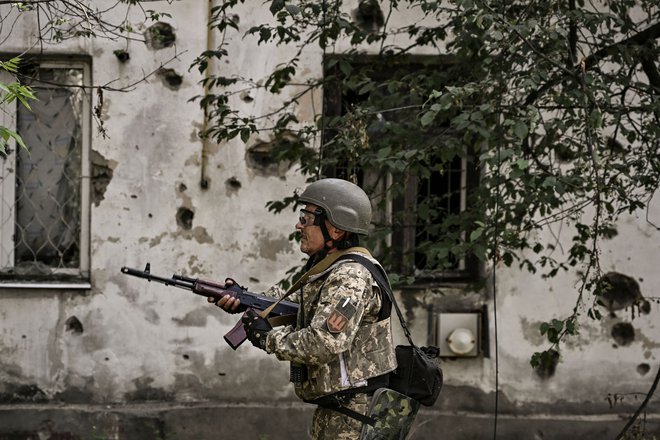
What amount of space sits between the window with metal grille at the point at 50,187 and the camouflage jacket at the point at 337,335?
10.7 feet

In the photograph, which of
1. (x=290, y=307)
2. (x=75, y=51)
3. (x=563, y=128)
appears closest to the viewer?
(x=290, y=307)

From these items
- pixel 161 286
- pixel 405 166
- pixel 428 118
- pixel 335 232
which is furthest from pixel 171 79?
pixel 335 232

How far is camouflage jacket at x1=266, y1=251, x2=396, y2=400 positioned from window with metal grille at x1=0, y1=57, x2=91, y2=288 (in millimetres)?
3276

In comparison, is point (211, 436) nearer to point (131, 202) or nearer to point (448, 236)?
point (131, 202)

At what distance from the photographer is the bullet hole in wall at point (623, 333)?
287 inches

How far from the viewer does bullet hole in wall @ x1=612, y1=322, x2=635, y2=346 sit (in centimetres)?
730

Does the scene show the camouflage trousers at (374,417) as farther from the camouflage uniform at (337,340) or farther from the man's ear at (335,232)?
the man's ear at (335,232)

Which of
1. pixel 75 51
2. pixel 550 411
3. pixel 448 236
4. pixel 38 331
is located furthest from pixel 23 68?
pixel 550 411

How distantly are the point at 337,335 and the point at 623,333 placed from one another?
12.8ft

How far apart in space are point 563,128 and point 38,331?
3.83 meters

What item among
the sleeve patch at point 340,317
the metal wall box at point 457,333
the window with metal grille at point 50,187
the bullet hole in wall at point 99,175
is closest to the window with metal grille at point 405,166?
the metal wall box at point 457,333

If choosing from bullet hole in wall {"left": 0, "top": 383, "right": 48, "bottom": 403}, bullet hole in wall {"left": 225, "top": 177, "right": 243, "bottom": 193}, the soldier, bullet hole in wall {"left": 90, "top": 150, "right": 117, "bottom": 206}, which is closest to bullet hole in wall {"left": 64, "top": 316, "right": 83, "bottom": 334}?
bullet hole in wall {"left": 0, "top": 383, "right": 48, "bottom": 403}

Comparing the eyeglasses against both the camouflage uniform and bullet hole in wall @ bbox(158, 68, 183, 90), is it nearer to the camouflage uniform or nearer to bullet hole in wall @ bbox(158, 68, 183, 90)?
the camouflage uniform

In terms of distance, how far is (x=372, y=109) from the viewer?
19.0 feet
